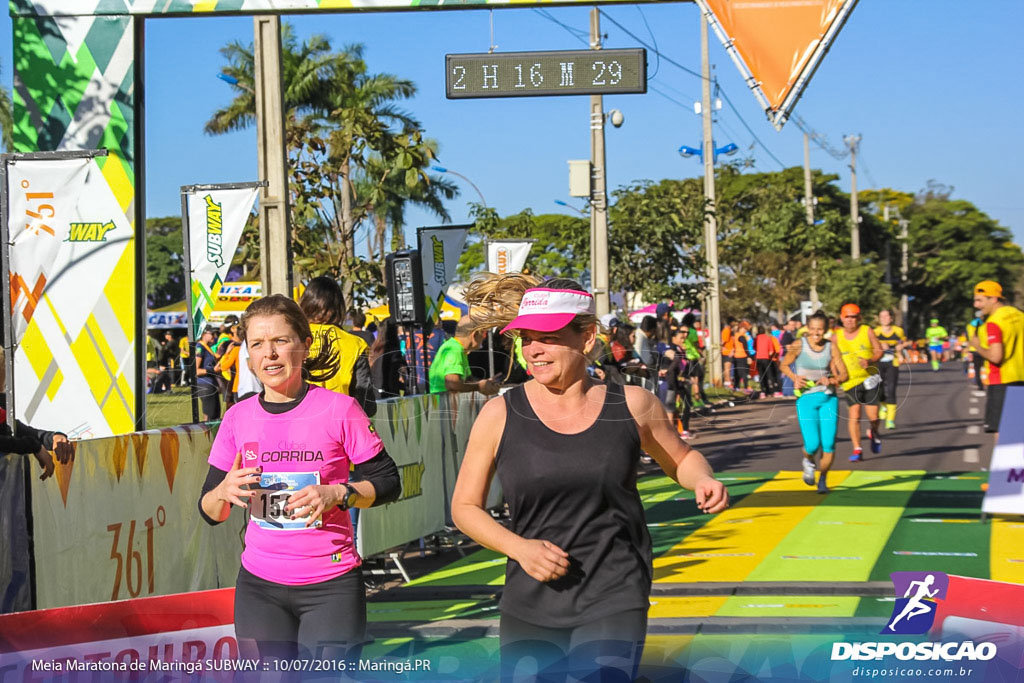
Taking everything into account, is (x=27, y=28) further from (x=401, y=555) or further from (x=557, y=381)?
(x=557, y=381)

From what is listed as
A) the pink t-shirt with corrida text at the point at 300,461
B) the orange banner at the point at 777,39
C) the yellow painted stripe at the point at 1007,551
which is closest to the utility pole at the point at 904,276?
the yellow painted stripe at the point at 1007,551

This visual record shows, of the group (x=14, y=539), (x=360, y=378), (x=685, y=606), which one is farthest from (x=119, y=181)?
(x=685, y=606)

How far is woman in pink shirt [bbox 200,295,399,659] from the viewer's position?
14.0 ft

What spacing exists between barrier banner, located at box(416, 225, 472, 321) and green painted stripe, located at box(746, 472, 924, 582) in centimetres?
414

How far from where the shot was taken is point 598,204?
20.6 meters

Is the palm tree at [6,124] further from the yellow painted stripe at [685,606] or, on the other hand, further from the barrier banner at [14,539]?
the yellow painted stripe at [685,606]

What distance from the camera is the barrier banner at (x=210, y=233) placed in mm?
11938

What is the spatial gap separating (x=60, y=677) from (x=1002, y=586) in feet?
11.2

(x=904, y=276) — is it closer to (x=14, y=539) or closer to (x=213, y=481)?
(x=14, y=539)

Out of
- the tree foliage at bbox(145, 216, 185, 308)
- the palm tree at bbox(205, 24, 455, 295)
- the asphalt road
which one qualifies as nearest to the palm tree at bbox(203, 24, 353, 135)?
the palm tree at bbox(205, 24, 455, 295)

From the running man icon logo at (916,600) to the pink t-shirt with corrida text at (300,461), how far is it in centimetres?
204

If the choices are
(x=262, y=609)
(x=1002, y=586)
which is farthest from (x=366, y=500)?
(x=1002, y=586)

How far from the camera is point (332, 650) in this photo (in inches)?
167

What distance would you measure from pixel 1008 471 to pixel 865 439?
28.0ft
